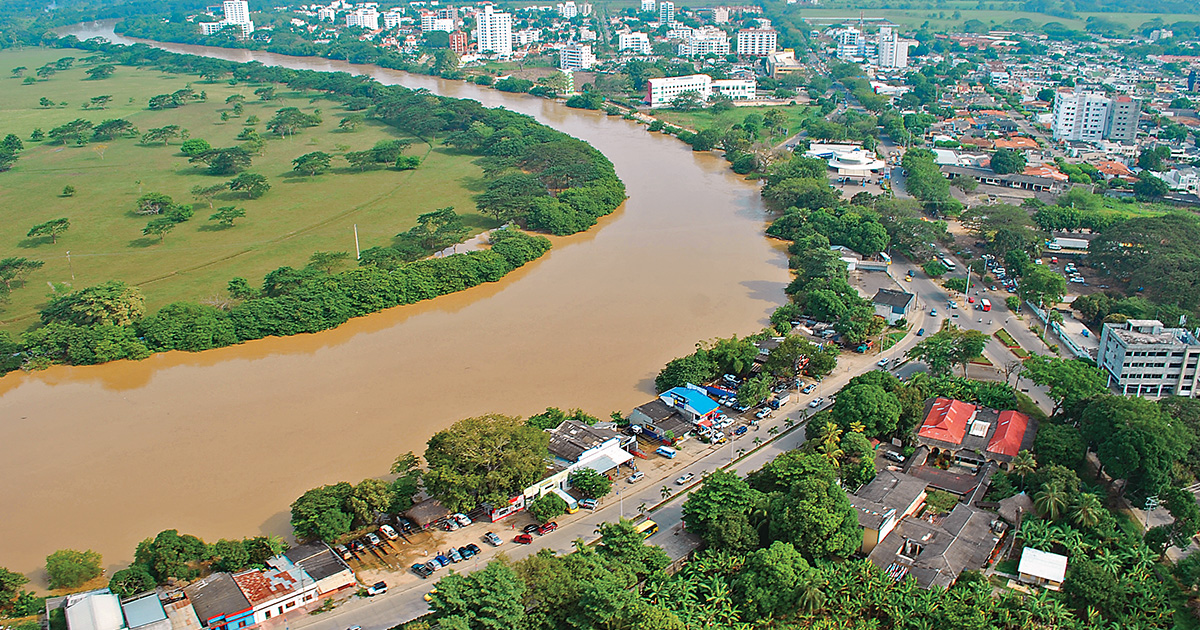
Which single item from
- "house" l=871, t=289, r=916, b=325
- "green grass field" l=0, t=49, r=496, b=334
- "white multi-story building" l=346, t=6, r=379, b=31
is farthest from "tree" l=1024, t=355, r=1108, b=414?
"white multi-story building" l=346, t=6, r=379, b=31

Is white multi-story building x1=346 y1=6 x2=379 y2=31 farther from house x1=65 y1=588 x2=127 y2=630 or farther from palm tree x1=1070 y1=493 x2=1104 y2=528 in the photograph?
palm tree x1=1070 y1=493 x2=1104 y2=528

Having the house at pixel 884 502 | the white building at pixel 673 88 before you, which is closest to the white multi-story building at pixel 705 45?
the white building at pixel 673 88

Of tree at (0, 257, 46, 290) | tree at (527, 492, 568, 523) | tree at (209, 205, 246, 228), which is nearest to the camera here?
tree at (527, 492, 568, 523)

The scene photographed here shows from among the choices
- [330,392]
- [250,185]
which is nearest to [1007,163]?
[330,392]

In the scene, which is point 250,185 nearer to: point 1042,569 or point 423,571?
point 423,571

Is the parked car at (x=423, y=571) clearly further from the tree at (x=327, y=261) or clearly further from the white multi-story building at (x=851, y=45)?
the white multi-story building at (x=851, y=45)

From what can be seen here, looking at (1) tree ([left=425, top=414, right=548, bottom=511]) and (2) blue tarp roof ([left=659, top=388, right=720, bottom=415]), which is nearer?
(1) tree ([left=425, top=414, right=548, bottom=511])
